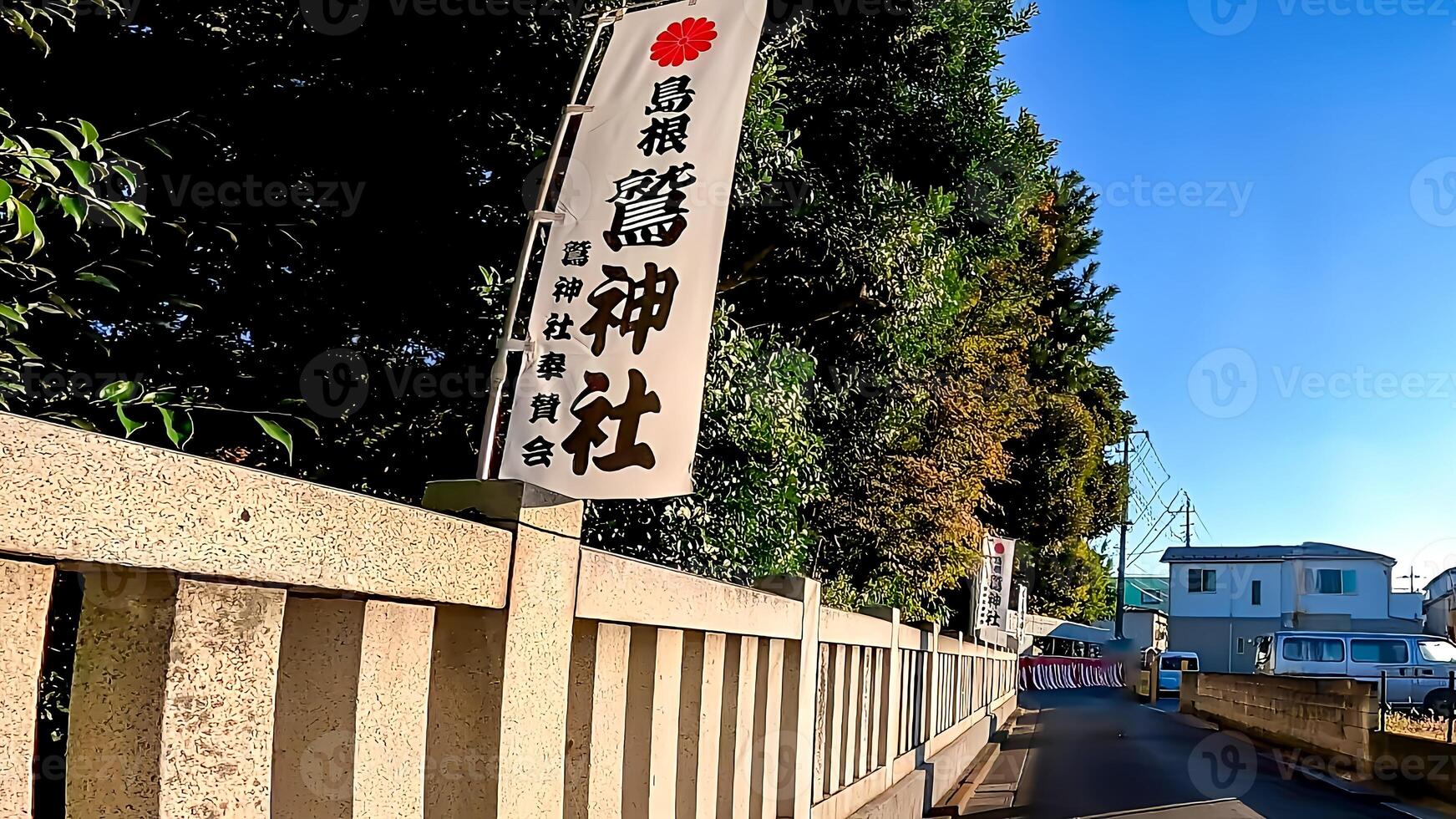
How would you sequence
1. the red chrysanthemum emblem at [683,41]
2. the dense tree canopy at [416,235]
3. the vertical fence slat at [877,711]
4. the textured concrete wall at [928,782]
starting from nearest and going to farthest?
the red chrysanthemum emblem at [683,41] < the dense tree canopy at [416,235] < the textured concrete wall at [928,782] < the vertical fence slat at [877,711]

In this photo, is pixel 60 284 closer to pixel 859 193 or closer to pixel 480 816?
pixel 480 816

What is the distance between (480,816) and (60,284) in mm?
3184

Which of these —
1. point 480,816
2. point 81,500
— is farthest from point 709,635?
point 81,500

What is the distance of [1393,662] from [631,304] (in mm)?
25028

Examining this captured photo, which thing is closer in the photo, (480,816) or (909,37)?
(480,816)

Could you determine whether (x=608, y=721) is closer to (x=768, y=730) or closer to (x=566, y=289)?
(x=566, y=289)

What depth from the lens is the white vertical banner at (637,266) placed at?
10.0ft

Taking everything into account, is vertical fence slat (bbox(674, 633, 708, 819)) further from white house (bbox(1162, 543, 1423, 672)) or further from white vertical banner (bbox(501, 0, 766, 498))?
white house (bbox(1162, 543, 1423, 672))

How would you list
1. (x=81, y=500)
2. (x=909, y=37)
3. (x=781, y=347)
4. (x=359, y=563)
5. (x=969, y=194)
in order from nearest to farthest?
(x=81, y=500) → (x=359, y=563) → (x=781, y=347) → (x=909, y=37) → (x=969, y=194)

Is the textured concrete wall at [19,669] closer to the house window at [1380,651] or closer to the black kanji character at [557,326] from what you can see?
the black kanji character at [557,326]

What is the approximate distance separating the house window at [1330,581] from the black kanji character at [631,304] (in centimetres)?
5560

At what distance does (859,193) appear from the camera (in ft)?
24.6

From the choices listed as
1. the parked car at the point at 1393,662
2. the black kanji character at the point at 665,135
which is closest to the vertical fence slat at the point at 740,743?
the black kanji character at the point at 665,135

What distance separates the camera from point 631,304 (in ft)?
10.8
